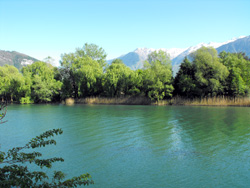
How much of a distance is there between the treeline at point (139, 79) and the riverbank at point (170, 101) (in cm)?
140

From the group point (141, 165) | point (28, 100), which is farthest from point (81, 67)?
point (141, 165)

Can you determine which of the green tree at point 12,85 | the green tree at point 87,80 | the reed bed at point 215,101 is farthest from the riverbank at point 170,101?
the green tree at point 12,85

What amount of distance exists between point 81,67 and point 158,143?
52198mm

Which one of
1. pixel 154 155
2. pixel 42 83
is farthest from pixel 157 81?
pixel 154 155

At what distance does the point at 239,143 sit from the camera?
50.2ft

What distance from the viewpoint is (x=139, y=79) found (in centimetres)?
5675

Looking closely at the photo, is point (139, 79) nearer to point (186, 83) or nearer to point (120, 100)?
point (120, 100)

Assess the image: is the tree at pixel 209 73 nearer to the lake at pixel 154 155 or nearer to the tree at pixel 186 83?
the tree at pixel 186 83

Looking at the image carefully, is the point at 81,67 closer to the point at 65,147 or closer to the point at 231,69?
the point at 231,69

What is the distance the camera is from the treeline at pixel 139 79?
47031 mm

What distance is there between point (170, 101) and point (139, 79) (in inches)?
395

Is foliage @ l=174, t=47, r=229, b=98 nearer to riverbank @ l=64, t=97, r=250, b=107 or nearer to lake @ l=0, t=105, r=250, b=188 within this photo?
riverbank @ l=64, t=97, r=250, b=107

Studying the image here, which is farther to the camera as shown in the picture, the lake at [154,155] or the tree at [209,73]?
the tree at [209,73]

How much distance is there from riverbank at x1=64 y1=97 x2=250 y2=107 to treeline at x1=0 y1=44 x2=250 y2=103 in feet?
4.61
